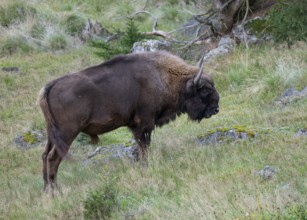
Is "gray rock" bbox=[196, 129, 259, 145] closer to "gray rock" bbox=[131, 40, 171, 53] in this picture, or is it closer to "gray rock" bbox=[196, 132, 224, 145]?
"gray rock" bbox=[196, 132, 224, 145]

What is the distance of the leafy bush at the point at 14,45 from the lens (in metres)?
21.0

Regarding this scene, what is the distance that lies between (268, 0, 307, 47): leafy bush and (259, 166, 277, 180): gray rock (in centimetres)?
781

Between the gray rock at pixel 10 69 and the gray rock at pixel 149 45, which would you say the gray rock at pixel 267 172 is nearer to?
the gray rock at pixel 149 45

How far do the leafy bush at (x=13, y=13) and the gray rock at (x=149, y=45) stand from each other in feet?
23.4

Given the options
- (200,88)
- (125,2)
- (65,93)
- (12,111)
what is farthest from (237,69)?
(125,2)

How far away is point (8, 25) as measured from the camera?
22797mm

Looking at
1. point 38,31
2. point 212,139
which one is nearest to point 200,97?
point 212,139

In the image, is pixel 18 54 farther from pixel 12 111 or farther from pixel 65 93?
pixel 65 93

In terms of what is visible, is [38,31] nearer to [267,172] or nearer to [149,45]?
[149,45]

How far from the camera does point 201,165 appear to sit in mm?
8641

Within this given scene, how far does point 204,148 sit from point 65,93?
2354mm

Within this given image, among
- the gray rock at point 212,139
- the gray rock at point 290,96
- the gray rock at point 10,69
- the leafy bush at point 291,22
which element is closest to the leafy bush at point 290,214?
the gray rock at point 212,139

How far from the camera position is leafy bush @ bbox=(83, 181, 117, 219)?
23.8 ft

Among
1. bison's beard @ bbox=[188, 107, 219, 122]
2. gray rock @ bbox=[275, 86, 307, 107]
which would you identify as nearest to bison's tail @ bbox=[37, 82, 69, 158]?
bison's beard @ bbox=[188, 107, 219, 122]
